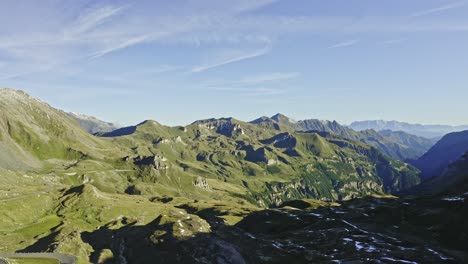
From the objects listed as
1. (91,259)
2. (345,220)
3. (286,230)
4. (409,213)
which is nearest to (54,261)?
(91,259)

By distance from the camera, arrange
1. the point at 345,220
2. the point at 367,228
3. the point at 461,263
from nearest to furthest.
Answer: the point at 461,263
the point at 367,228
the point at 345,220

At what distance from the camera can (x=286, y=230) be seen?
186000 millimetres

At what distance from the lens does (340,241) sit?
145750 millimetres

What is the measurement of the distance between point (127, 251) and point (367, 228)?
114 m

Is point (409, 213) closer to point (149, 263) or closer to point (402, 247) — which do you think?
point (402, 247)

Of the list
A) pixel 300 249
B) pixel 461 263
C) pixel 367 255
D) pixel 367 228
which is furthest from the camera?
pixel 367 228

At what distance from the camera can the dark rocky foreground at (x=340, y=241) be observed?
126 metres

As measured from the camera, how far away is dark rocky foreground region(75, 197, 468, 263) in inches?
4973

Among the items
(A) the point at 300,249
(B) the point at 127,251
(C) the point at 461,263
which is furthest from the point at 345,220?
(B) the point at 127,251

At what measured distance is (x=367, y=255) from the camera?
12544 cm

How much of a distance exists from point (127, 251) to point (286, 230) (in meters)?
78.8

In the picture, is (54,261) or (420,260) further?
(54,261)

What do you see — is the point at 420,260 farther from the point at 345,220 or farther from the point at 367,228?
the point at 345,220

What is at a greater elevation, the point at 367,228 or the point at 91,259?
the point at 367,228
